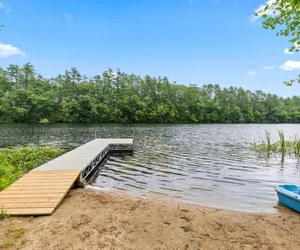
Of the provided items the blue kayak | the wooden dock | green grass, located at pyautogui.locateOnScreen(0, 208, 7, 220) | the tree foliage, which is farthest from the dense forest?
the tree foliage

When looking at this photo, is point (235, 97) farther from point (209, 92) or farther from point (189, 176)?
point (189, 176)

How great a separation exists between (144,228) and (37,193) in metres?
2.62

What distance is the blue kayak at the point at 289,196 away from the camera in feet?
15.2

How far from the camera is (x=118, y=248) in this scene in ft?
9.00

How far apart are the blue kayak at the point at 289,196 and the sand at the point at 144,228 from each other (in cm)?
25

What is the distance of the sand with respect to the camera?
2.86m

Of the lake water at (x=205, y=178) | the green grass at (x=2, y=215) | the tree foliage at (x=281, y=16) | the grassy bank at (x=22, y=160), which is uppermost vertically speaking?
the tree foliage at (x=281, y=16)

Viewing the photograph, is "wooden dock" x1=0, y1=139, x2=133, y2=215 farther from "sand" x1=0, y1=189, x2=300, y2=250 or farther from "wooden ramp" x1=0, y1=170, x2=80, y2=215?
"sand" x1=0, y1=189, x2=300, y2=250

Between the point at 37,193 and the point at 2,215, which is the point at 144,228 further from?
the point at 37,193

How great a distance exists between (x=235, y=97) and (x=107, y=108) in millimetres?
41471

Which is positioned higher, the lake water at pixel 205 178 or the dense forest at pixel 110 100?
the dense forest at pixel 110 100

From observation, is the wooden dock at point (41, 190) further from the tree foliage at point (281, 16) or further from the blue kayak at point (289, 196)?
the tree foliage at point (281, 16)

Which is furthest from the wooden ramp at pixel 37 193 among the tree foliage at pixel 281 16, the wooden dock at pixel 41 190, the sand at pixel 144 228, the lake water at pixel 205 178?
the tree foliage at pixel 281 16

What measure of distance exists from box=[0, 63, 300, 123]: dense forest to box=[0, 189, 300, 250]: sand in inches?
1550
